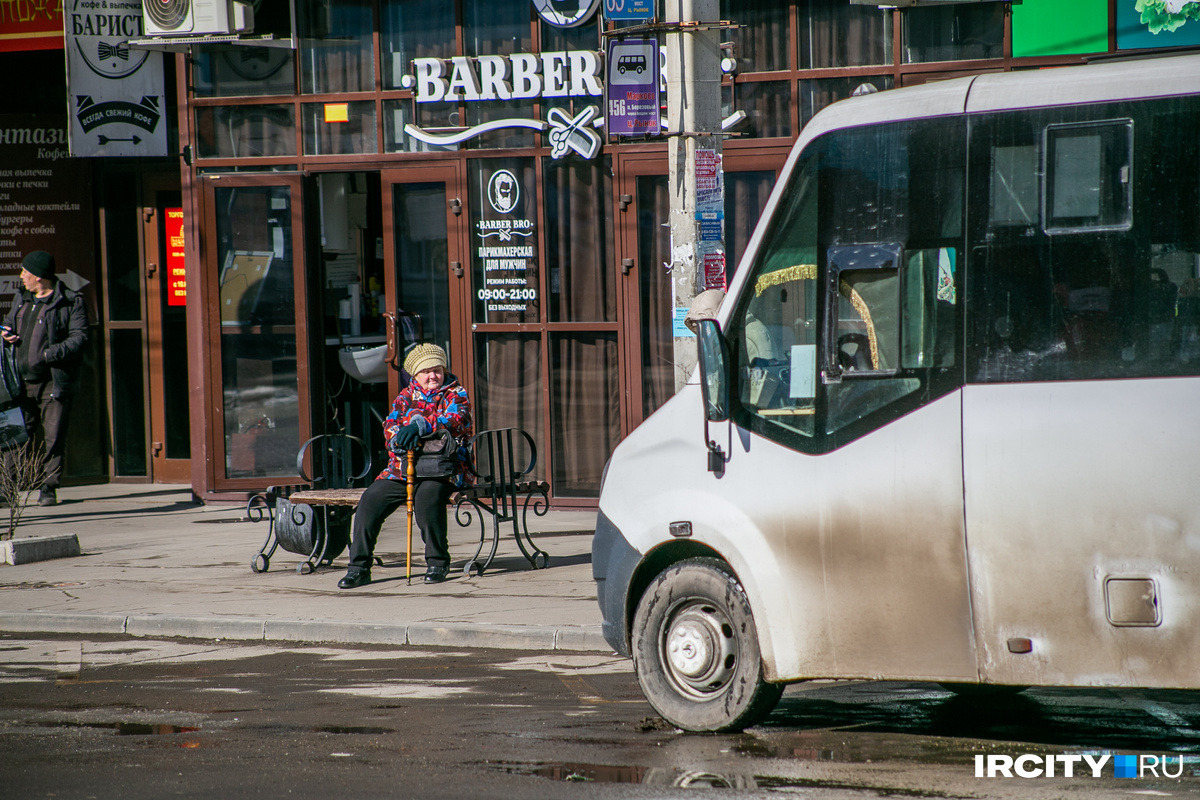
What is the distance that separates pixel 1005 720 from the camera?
6.39 metres

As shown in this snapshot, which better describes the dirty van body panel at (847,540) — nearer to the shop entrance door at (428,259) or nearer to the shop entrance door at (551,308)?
the shop entrance door at (551,308)

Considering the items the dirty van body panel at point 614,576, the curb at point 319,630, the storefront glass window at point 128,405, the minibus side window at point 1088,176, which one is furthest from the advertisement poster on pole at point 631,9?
the storefront glass window at point 128,405

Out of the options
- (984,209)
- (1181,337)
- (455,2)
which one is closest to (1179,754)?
(1181,337)

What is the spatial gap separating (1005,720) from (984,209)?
2.24 m

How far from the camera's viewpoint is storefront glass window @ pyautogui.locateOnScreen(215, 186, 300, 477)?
13688 mm

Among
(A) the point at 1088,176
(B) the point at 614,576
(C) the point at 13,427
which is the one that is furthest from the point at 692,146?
(C) the point at 13,427

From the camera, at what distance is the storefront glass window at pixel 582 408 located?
503 inches

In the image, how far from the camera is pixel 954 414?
5.51m

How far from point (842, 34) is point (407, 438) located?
4.94 metres

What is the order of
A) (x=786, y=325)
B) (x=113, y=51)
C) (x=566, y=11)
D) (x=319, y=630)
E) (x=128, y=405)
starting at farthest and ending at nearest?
(x=128, y=405)
(x=113, y=51)
(x=566, y=11)
(x=319, y=630)
(x=786, y=325)

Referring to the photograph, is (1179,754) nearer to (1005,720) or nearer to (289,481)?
(1005,720)

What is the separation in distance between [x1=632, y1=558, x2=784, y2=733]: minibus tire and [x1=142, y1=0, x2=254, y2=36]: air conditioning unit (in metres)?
8.63

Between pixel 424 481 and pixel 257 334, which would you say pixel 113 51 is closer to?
pixel 257 334

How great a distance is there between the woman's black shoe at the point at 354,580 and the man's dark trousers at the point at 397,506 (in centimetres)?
3
